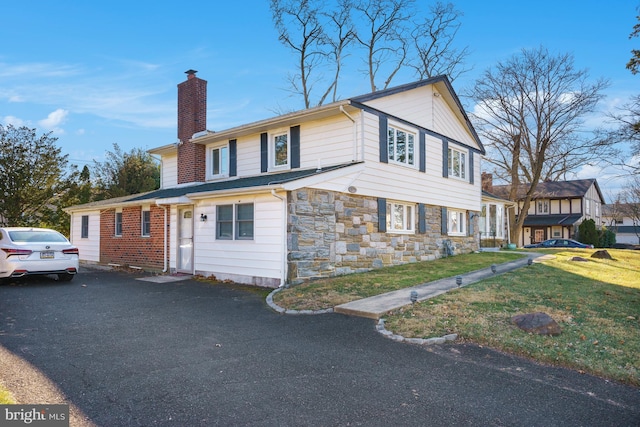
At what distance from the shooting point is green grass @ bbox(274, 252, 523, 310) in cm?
814

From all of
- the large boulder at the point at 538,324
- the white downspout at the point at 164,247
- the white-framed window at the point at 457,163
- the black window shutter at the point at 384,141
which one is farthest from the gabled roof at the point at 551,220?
the large boulder at the point at 538,324

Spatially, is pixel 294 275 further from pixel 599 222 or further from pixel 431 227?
pixel 599 222

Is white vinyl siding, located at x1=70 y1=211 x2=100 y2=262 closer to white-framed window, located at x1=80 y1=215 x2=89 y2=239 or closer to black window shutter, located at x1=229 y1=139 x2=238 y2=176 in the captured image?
white-framed window, located at x1=80 y1=215 x2=89 y2=239

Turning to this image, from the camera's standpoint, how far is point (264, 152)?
13805 millimetres

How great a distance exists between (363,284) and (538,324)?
14.4 ft

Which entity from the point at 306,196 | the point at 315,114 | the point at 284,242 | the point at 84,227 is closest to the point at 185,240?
the point at 284,242

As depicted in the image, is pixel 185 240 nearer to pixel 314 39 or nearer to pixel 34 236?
pixel 34 236

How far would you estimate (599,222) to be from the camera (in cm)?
4722

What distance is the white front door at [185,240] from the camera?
13102 millimetres

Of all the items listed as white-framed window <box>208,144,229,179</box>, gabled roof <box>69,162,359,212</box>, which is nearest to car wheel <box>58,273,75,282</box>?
A: gabled roof <box>69,162,359,212</box>

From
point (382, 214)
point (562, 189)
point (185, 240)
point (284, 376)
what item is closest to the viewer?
point (284, 376)

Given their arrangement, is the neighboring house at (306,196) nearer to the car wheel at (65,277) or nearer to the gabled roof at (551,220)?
the car wheel at (65,277)

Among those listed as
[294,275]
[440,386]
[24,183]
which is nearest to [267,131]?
[294,275]

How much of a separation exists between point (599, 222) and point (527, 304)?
162 ft
